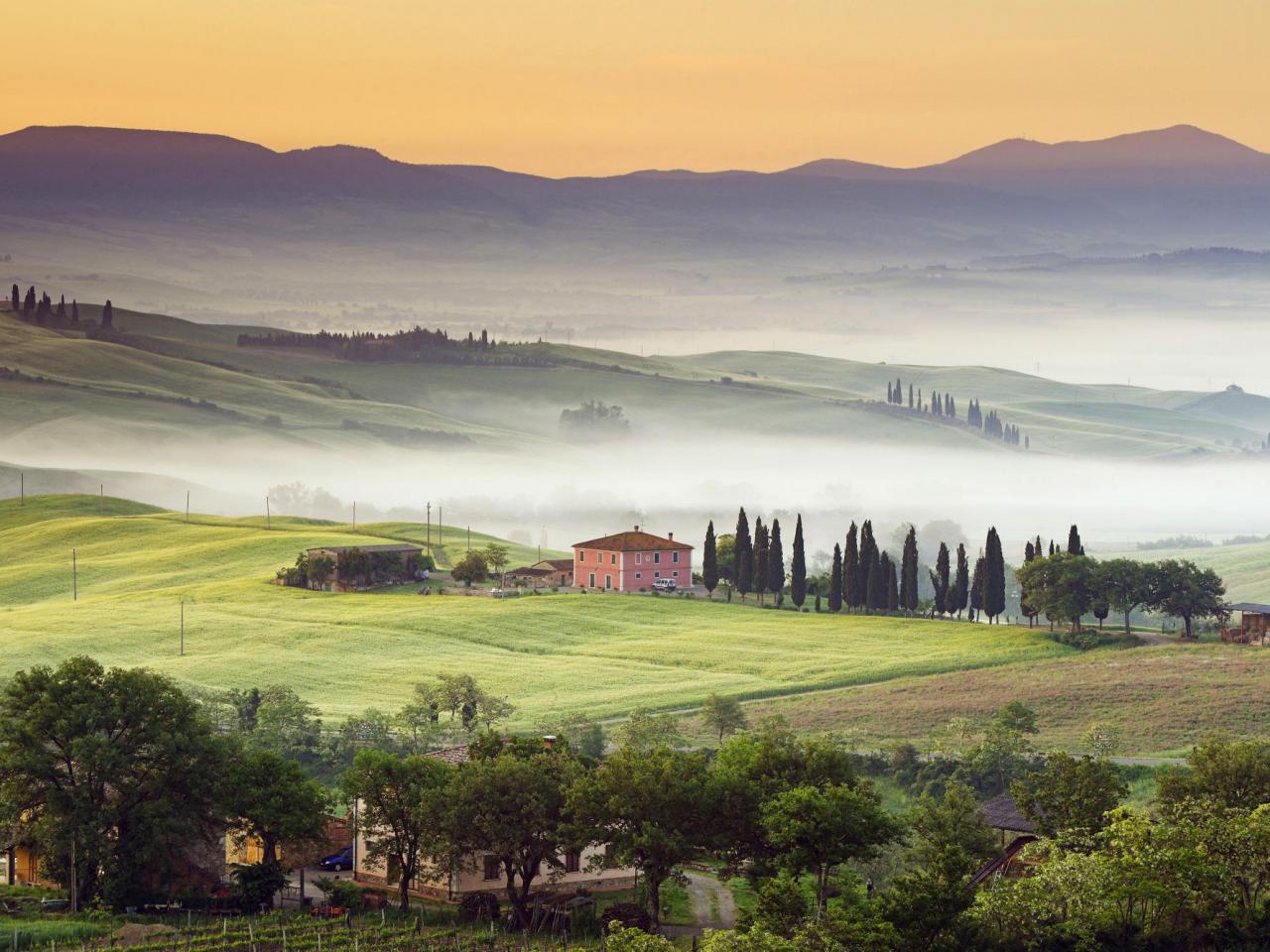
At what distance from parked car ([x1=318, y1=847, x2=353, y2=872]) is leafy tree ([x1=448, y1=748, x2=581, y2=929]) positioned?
11029mm

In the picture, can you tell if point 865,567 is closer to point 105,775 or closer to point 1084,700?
point 1084,700

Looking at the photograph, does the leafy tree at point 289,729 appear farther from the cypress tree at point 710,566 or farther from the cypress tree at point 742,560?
the cypress tree at point 710,566

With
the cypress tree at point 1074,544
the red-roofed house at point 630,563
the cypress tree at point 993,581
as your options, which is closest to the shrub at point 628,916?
the cypress tree at point 1074,544

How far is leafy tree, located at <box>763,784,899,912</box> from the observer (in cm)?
7150

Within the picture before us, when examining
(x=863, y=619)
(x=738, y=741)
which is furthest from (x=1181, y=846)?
(x=863, y=619)

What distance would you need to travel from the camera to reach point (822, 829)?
71625 millimetres

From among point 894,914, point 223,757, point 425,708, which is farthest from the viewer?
point 425,708

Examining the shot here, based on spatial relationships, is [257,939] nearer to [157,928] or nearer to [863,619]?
[157,928]

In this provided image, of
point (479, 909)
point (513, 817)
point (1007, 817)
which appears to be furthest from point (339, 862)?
point (1007, 817)

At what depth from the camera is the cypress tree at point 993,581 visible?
170 m

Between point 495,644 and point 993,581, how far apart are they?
157 ft

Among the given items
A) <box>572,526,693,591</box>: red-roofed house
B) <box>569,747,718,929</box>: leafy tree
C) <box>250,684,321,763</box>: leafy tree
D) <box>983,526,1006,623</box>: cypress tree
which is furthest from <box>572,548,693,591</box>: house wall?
<box>569,747,718,929</box>: leafy tree

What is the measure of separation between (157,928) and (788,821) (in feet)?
77.5

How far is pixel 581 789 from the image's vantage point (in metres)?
74.2
